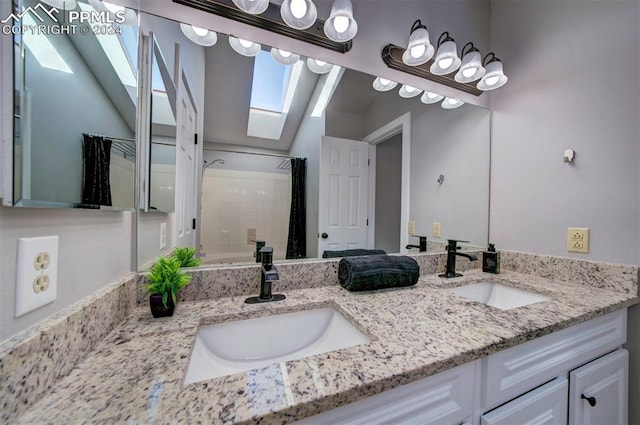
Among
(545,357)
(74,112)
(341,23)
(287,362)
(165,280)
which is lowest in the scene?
(545,357)

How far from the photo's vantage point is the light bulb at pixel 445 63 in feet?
3.89

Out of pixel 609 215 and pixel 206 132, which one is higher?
pixel 206 132

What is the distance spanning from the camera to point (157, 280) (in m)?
0.67

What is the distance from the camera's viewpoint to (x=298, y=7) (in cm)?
87

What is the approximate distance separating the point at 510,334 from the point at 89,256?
1.08 m

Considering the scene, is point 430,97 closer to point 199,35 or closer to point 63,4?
point 199,35

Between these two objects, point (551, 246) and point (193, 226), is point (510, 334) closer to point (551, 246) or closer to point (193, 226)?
point (551, 246)

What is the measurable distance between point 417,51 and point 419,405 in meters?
1.40

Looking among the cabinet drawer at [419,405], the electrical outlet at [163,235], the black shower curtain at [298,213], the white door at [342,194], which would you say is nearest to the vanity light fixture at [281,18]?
the white door at [342,194]

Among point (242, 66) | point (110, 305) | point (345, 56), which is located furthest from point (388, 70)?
point (110, 305)

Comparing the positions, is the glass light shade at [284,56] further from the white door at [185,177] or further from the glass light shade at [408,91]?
the glass light shade at [408,91]

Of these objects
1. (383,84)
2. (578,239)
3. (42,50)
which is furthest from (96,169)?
(578,239)

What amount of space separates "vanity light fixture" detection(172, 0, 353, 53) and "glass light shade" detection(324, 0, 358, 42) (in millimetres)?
76

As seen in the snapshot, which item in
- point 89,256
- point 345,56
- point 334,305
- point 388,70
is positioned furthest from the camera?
point 388,70
